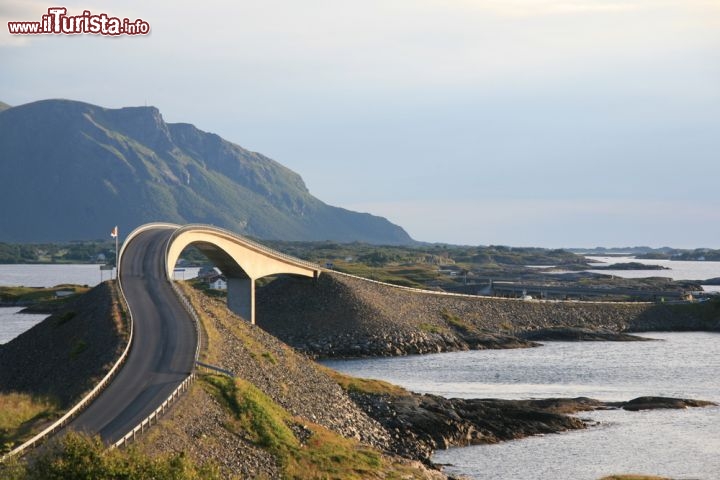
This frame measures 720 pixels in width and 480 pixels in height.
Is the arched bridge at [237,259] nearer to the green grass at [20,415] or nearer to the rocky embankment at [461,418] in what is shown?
the rocky embankment at [461,418]

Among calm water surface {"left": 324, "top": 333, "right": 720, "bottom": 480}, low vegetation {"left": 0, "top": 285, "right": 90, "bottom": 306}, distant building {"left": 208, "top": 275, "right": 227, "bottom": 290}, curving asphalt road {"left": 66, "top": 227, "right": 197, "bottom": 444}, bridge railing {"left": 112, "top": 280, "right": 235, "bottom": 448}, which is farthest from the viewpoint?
distant building {"left": 208, "top": 275, "right": 227, "bottom": 290}

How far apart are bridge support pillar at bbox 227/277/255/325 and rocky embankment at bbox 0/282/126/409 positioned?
3956cm

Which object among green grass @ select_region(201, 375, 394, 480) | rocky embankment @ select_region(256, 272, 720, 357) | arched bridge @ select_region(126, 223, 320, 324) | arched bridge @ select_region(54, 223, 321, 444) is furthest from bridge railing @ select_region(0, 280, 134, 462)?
rocky embankment @ select_region(256, 272, 720, 357)

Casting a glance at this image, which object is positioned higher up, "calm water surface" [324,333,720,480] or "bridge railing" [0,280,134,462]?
"bridge railing" [0,280,134,462]

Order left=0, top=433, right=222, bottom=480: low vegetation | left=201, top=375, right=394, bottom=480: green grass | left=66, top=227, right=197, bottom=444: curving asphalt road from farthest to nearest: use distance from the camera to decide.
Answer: left=201, top=375, right=394, bottom=480: green grass
left=66, top=227, right=197, bottom=444: curving asphalt road
left=0, top=433, right=222, bottom=480: low vegetation

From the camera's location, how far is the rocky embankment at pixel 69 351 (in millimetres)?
57781

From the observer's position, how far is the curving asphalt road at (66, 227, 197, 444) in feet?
155

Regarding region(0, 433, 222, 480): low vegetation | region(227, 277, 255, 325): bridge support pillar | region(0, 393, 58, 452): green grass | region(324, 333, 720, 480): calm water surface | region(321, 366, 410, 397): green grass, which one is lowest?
region(324, 333, 720, 480): calm water surface

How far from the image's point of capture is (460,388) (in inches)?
3679

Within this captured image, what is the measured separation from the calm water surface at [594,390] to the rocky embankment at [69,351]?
21.7m

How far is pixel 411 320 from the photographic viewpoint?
448 ft

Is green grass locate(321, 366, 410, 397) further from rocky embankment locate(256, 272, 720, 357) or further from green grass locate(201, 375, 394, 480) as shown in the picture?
rocky embankment locate(256, 272, 720, 357)

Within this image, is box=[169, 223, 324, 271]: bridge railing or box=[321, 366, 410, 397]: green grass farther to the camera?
box=[169, 223, 324, 271]: bridge railing

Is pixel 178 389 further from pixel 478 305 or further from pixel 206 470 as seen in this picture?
pixel 478 305
